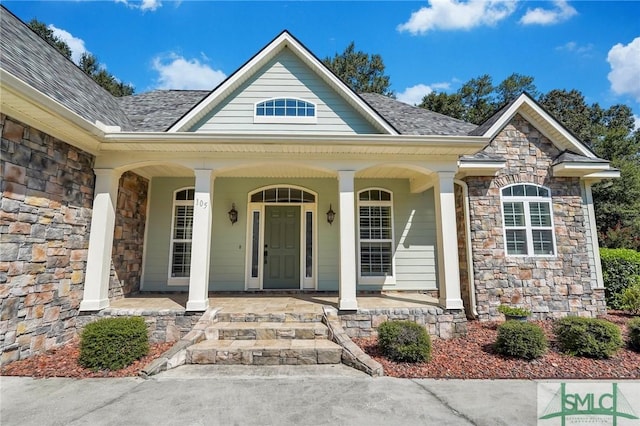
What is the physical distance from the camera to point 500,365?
4.15m

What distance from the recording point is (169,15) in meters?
7.02

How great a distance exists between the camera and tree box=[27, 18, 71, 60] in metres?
19.2

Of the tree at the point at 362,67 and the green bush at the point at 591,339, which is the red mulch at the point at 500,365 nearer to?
the green bush at the point at 591,339

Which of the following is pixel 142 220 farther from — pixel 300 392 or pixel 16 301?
pixel 300 392

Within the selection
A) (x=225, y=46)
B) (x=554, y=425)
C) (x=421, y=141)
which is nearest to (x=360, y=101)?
(x=421, y=141)

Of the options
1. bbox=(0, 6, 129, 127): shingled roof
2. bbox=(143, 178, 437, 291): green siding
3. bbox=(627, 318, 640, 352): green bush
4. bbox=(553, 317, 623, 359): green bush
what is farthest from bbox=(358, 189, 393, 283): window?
bbox=(0, 6, 129, 127): shingled roof

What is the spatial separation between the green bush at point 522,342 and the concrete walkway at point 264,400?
0.70 meters

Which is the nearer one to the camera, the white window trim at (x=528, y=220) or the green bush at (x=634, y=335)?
the green bush at (x=634, y=335)

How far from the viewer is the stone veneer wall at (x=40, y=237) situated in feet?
12.9

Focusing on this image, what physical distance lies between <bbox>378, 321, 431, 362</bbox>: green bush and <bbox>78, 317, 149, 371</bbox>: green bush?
3.44 meters

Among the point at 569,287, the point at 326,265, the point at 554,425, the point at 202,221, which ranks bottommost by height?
the point at 554,425

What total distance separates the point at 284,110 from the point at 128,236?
14.3 feet

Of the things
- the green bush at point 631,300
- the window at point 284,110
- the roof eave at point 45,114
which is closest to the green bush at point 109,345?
the roof eave at point 45,114

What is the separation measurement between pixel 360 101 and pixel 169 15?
4.91 m
